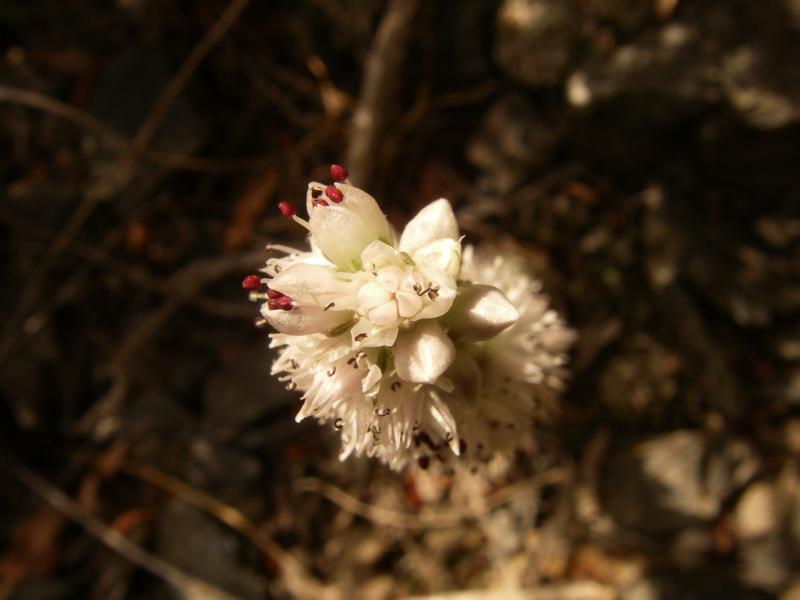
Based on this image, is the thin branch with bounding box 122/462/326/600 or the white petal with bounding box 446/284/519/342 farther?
the thin branch with bounding box 122/462/326/600

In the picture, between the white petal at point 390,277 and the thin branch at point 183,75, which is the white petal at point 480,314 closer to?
the white petal at point 390,277

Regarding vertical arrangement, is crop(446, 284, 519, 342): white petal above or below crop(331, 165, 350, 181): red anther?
below

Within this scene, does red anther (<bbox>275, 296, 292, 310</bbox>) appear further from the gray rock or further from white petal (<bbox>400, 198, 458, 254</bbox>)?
the gray rock

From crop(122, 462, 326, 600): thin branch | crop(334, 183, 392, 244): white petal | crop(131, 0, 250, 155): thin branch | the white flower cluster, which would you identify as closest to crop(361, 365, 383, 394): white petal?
the white flower cluster

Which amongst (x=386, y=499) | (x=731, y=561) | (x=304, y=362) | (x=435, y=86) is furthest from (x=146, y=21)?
(x=731, y=561)

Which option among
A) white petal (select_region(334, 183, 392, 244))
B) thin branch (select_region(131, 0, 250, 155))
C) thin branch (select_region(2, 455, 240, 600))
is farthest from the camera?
thin branch (select_region(2, 455, 240, 600))

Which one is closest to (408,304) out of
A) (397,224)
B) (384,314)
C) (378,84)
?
(384,314)

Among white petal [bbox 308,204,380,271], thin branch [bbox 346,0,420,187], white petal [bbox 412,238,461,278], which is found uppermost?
thin branch [bbox 346,0,420,187]

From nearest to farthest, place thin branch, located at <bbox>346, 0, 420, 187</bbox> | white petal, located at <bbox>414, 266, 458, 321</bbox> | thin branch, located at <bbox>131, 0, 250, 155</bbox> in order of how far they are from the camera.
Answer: white petal, located at <bbox>414, 266, 458, 321</bbox> → thin branch, located at <bbox>346, 0, 420, 187</bbox> → thin branch, located at <bbox>131, 0, 250, 155</bbox>
